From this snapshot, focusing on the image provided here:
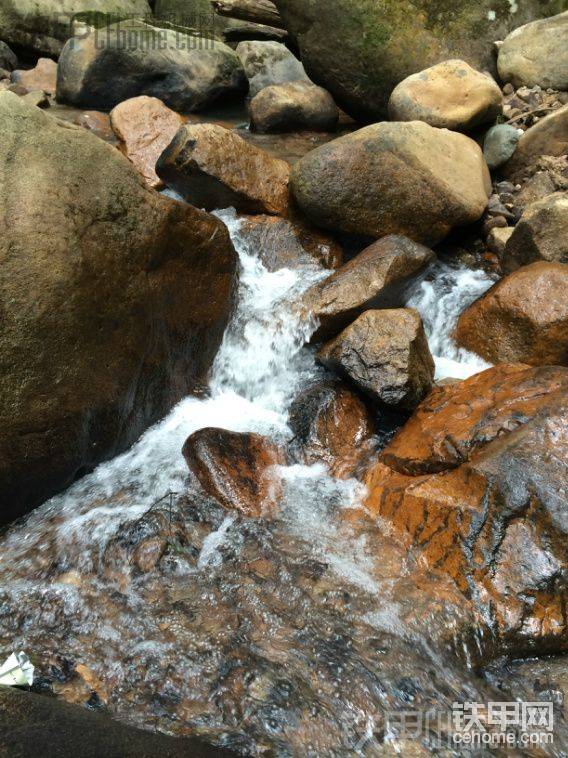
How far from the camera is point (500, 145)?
6797mm

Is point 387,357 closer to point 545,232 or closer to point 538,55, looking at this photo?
point 545,232

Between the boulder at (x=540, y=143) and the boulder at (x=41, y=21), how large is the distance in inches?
385

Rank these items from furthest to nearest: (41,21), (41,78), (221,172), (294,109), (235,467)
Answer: (41,21)
(41,78)
(294,109)
(221,172)
(235,467)

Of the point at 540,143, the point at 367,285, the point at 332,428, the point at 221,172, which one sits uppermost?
the point at 540,143

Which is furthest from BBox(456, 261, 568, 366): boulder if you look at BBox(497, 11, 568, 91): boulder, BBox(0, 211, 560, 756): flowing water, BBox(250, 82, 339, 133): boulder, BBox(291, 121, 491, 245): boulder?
BBox(250, 82, 339, 133): boulder

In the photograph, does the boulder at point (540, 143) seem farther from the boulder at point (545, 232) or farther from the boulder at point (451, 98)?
the boulder at point (545, 232)

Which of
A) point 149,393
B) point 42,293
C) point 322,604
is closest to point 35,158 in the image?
point 42,293

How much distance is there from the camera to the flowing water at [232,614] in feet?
8.44

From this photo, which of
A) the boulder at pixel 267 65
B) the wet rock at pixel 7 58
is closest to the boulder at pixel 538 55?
the boulder at pixel 267 65

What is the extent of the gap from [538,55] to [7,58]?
10.5m

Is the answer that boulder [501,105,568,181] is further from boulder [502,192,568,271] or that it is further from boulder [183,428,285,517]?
boulder [183,428,285,517]

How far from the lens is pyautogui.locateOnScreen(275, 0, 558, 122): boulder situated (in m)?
7.90

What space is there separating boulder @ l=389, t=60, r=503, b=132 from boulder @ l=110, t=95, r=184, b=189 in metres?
2.95

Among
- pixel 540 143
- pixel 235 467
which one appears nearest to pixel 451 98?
pixel 540 143
